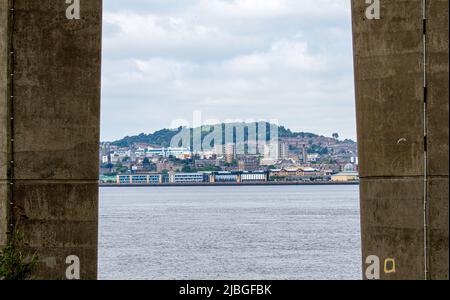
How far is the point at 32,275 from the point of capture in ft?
48.4

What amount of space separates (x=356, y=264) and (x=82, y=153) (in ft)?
162

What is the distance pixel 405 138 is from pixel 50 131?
18.6 ft

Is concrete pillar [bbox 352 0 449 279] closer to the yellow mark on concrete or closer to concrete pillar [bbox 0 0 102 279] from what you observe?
the yellow mark on concrete

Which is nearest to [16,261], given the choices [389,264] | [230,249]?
[389,264]

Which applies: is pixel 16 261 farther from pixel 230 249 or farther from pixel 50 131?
pixel 230 249

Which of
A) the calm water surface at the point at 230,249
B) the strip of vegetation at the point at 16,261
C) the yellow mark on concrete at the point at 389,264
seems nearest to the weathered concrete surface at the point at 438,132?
the yellow mark on concrete at the point at 389,264

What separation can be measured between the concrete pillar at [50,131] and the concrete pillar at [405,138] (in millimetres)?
4450

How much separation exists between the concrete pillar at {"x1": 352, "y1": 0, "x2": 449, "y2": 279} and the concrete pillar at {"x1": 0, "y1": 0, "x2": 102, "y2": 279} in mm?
4450

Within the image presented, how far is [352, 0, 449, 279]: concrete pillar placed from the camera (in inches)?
567

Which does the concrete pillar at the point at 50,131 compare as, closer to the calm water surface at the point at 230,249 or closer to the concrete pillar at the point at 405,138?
the concrete pillar at the point at 405,138

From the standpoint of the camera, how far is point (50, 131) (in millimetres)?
15109

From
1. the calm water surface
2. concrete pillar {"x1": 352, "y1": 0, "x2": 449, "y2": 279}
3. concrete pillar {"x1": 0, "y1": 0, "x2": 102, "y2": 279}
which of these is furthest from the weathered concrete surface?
the calm water surface

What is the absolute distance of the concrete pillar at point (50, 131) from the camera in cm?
1496
